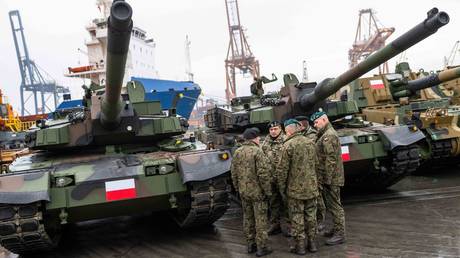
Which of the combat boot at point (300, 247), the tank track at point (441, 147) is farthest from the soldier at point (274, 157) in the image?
the tank track at point (441, 147)

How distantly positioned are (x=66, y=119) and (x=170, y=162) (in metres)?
2.72

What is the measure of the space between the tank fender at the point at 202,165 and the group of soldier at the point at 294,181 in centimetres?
81

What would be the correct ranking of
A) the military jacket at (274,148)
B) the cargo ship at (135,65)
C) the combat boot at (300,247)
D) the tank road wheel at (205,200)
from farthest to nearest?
the cargo ship at (135,65) < the tank road wheel at (205,200) < the military jacket at (274,148) < the combat boot at (300,247)

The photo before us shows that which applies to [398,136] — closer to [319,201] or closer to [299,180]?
[319,201]

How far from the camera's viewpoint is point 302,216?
19.5 feet

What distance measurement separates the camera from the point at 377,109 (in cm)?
1297

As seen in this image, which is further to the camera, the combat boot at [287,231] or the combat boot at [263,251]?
the combat boot at [287,231]

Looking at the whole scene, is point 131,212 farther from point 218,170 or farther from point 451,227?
point 451,227

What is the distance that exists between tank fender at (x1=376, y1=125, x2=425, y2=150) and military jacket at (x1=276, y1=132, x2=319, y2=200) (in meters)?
3.32

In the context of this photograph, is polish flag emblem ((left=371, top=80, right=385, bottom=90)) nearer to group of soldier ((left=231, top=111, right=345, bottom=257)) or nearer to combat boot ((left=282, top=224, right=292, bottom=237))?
combat boot ((left=282, top=224, right=292, bottom=237))

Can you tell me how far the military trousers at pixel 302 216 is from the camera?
19.5 feet

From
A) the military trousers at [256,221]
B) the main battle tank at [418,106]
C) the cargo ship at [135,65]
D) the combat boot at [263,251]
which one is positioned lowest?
the combat boot at [263,251]

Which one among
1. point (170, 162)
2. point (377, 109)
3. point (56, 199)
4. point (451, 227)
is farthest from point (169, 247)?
point (377, 109)

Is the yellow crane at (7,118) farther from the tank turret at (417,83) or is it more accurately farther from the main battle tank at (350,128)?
the tank turret at (417,83)
